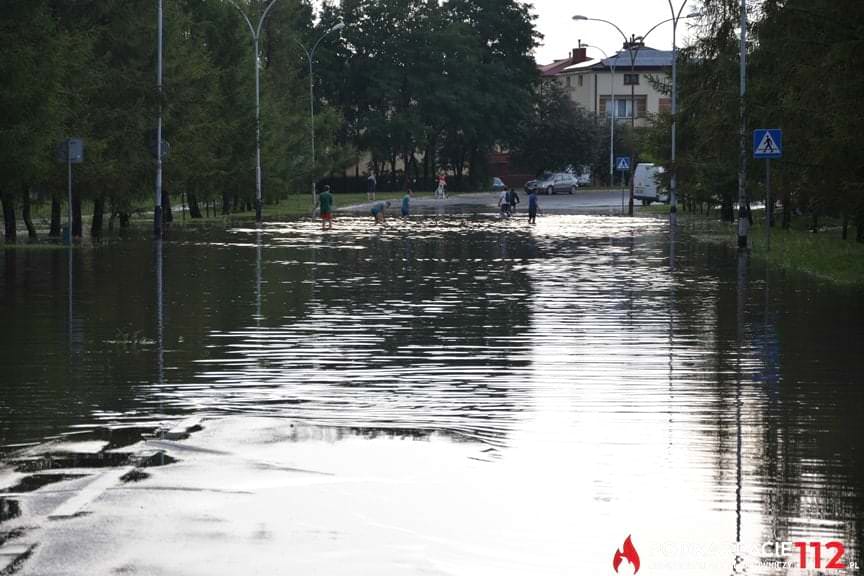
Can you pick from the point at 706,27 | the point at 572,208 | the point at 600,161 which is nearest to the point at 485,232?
the point at 706,27

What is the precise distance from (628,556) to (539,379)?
6.86 meters

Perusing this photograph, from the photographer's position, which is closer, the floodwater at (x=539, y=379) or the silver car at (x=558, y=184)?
the floodwater at (x=539, y=379)

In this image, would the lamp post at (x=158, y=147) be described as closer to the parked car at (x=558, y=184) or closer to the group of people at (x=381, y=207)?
the group of people at (x=381, y=207)

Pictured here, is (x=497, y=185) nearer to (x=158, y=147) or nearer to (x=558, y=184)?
(x=558, y=184)

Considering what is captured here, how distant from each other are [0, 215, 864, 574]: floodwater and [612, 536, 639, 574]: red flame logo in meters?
0.06

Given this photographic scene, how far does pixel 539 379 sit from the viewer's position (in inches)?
551

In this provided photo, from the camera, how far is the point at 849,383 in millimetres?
13742

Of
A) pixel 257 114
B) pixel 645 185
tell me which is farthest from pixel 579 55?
pixel 257 114

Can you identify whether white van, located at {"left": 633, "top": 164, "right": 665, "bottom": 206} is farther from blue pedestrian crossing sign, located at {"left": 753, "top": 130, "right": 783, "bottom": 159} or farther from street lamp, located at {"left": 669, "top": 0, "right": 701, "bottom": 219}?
blue pedestrian crossing sign, located at {"left": 753, "top": 130, "right": 783, "bottom": 159}

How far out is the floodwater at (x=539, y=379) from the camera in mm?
8352

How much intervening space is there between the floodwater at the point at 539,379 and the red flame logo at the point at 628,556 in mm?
58

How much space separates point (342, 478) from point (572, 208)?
7844 centimetres

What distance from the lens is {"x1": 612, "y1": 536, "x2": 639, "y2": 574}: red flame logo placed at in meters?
7.01

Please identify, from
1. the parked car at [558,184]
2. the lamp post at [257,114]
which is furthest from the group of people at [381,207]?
the parked car at [558,184]
